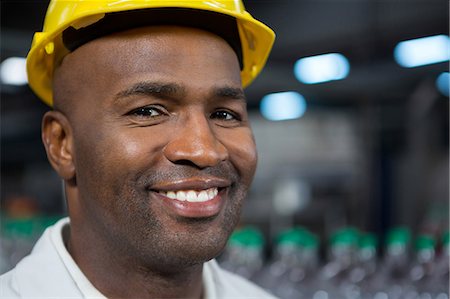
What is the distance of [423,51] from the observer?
11.5 feet

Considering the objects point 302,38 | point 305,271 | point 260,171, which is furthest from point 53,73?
point 260,171

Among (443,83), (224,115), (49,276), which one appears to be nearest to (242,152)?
(224,115)

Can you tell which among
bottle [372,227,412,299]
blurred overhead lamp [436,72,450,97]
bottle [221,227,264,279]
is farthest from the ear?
blurred overhead lamp [436,72,450,97]

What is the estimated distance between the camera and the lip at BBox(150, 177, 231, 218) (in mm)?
1359

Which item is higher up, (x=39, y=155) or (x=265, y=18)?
(x=265, y=18)

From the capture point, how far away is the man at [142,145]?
1.37m

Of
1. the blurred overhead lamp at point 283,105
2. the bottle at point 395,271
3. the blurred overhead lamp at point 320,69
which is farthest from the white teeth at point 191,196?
the blurred overhead lamp at point 283,105

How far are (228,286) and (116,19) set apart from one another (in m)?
0.67

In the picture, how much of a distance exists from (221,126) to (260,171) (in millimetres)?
2862

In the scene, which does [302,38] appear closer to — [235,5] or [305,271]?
[305,271]

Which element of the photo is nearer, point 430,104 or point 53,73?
point 53,73

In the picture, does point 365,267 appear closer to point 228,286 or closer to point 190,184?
point 228,286

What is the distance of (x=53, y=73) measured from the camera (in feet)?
5.19

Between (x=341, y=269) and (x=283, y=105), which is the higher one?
(x=283, y=105)
